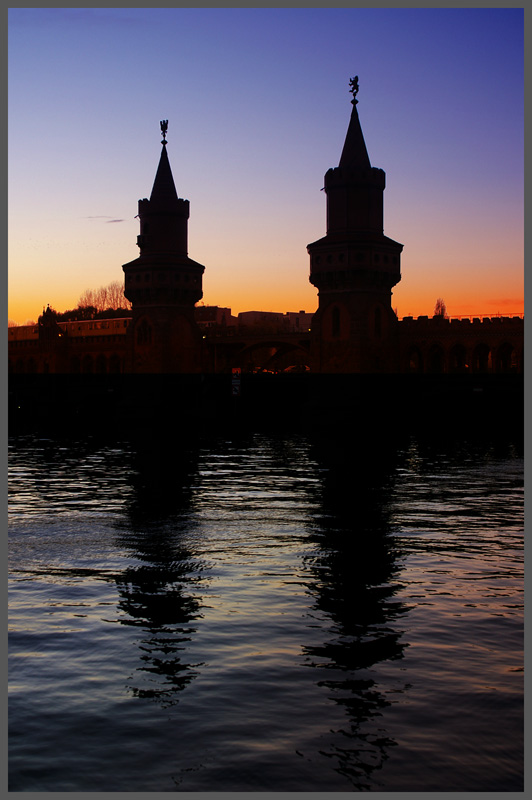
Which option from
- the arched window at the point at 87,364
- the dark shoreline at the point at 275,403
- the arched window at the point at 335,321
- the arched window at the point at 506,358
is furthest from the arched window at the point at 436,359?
the arched window at the point at 87,364

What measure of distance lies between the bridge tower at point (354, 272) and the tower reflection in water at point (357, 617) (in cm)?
4687

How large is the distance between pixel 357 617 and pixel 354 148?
63.7 m

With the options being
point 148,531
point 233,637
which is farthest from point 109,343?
point 233,637

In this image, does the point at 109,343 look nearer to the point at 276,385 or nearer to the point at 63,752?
the point at 276,385

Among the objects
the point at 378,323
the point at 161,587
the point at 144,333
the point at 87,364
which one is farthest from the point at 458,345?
the point at 161,587

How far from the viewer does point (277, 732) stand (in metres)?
7.66

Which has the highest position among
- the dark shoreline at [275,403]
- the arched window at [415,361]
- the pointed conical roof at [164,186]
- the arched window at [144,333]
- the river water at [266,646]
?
the pointed conical roof at [164,186]

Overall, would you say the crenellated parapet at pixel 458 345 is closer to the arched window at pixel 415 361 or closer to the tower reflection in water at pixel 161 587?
the arched window at pixel 415 361

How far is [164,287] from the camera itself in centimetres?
8056

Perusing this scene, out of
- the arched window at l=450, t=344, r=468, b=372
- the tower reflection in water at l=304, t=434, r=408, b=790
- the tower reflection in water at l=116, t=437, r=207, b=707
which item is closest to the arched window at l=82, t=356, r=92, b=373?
the arched window at l=450, t=344, r=468, b=372

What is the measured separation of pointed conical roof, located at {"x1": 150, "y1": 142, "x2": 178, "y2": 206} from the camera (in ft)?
269

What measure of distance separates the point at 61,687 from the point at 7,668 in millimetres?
807

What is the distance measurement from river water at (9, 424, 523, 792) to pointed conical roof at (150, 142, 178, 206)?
6347 centimetres

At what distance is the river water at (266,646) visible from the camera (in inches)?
281
